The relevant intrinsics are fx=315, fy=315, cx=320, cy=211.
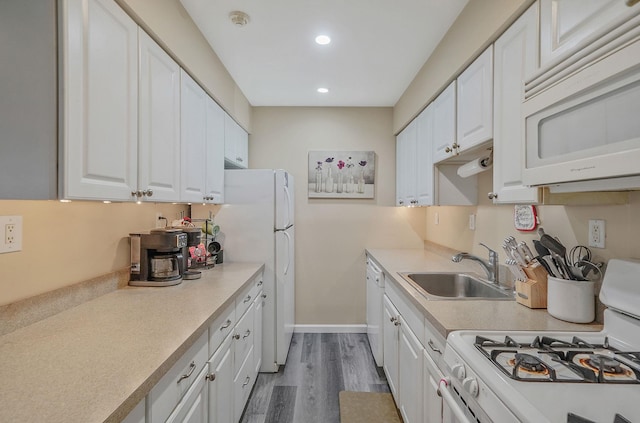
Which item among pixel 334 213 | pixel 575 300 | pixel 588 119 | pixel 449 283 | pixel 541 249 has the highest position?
pixel 588 119

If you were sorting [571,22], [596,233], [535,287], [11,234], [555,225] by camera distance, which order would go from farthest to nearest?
[555,225] → [535,287] → [596,233] → [11,234] → [571,22]

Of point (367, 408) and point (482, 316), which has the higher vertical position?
point (482, 316)

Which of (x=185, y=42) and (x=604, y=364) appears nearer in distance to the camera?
(x=604, y=364)

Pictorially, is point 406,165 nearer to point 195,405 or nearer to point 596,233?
point 596,233

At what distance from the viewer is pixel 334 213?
3.56 metres

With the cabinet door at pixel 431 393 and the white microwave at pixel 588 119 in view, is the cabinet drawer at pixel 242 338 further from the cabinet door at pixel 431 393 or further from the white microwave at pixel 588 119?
the white microwave at pixel 588 119

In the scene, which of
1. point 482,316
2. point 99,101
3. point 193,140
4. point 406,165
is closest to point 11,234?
point 99,101

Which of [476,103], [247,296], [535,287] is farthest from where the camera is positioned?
[247,296]

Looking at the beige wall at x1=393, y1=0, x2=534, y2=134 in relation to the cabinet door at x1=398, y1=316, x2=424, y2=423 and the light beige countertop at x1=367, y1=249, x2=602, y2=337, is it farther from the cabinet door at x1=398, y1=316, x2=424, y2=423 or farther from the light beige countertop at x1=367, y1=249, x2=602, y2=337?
the cabinet door at x1=398, y1=316, x2=424, y2=423

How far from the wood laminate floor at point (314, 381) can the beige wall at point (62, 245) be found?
4.51ft

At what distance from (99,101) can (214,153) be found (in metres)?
1.25

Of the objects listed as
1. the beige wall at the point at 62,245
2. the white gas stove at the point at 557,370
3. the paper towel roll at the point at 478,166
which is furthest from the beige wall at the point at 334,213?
the white gas stove at the point at 557,370

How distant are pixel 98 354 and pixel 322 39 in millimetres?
2140

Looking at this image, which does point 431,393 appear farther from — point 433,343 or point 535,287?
point 535,287
